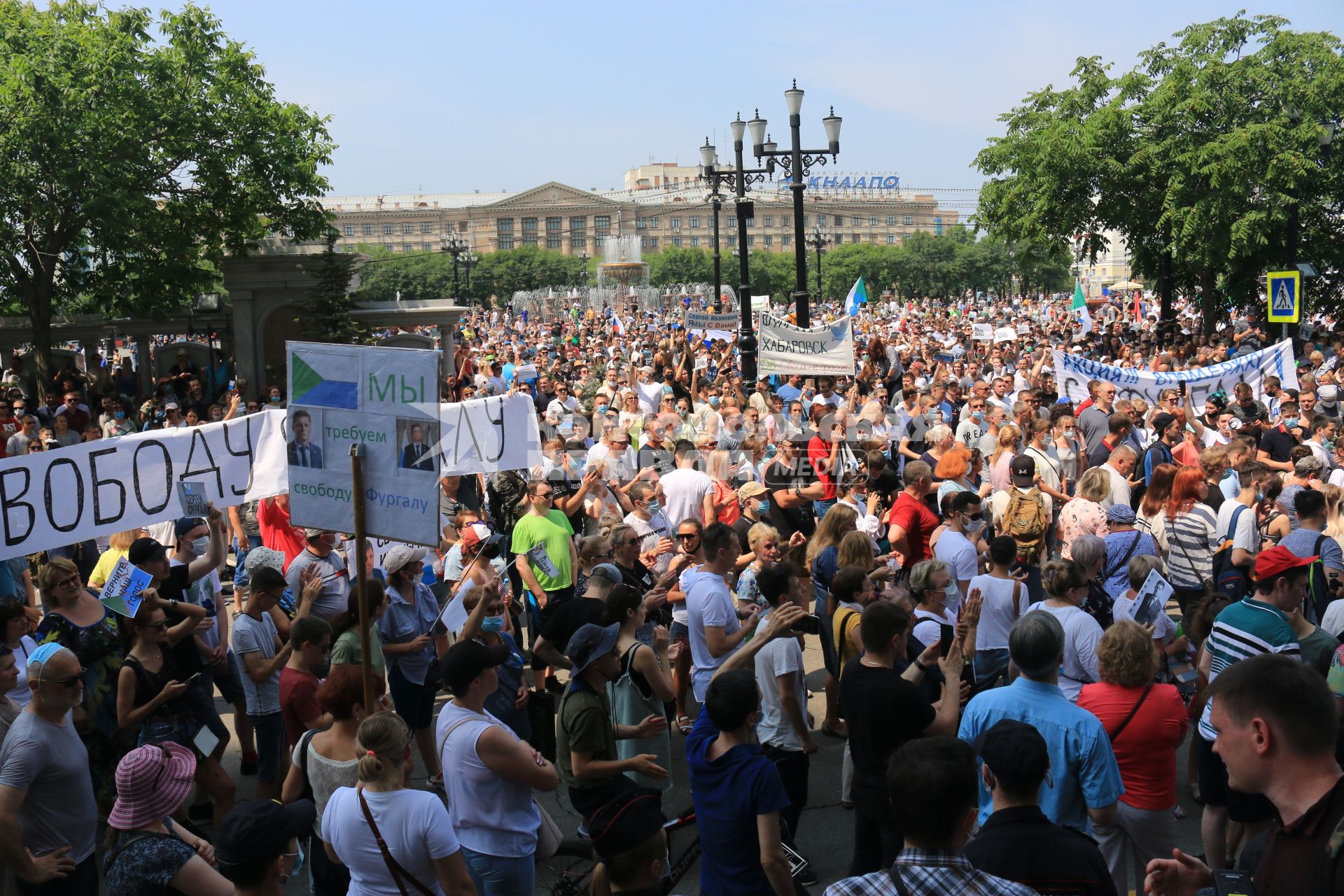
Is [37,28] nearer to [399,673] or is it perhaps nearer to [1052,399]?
[1052,399]

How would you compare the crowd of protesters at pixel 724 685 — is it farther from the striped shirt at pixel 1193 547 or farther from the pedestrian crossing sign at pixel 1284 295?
the pedestrian crossing sign at pixel 1284 295

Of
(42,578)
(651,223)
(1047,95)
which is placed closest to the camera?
(42,578)

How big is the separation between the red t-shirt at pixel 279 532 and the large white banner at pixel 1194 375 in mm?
9726

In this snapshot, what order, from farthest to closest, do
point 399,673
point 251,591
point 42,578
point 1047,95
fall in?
point 1047,95 < point 399,673 < point 251,591 < point 42,578

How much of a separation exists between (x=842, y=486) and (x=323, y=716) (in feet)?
20.4

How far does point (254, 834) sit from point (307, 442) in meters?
2.17

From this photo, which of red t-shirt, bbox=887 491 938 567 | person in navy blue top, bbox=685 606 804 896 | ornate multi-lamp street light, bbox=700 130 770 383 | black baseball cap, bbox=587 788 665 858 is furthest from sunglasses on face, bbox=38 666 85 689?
ornate multi-lamp street light, bbox=700 130 770 383

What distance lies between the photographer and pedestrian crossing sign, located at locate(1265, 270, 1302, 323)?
1870 centimetres

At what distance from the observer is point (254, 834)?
3439 millimetres

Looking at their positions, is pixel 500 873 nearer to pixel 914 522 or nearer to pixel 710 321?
pixel 914 522

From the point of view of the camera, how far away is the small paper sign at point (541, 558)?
314 inches

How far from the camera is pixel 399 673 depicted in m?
6.69

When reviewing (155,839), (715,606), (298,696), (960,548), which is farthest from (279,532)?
(155,839)

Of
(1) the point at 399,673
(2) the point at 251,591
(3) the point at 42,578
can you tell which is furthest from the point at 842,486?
(3) the point at 42,578
